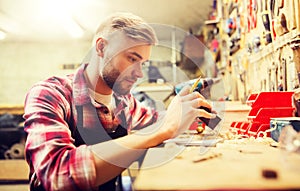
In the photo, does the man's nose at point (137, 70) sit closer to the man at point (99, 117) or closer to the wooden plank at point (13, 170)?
the man at point (99, 117)

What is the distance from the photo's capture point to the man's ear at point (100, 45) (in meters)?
1.71

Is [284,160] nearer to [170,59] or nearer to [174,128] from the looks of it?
[174,128]

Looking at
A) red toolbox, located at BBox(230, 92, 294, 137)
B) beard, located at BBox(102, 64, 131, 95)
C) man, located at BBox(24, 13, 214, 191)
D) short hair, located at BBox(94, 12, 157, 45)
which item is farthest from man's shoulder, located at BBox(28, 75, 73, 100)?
red toolbox, located at BBox(230, 92, 294, 137)

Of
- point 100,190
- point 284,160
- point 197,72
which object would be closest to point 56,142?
point 100,190

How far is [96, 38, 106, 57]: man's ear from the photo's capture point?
5.61 feet

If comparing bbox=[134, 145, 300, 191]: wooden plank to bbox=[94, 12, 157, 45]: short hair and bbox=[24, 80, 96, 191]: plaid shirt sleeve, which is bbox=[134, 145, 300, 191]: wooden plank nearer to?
bbox=[24, 80, 96, 191]: plaid shirt sleeve

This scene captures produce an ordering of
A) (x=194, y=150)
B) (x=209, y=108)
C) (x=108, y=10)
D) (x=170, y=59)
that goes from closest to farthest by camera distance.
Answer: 1. (x=194, y=150)
2. (x=209, y=108)
3. (x=108, y=10)
4. (x=170, y=59)

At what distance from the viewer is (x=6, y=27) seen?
21.6 ft

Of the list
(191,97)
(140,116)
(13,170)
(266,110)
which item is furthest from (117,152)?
(13,170)

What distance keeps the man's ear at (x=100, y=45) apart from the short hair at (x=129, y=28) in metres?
0.02

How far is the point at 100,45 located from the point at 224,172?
106cm

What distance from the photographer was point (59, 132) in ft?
4.19

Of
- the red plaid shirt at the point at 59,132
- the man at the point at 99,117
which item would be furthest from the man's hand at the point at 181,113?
the red plaid shirt at the point at 59,132

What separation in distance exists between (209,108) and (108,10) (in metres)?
4.48
